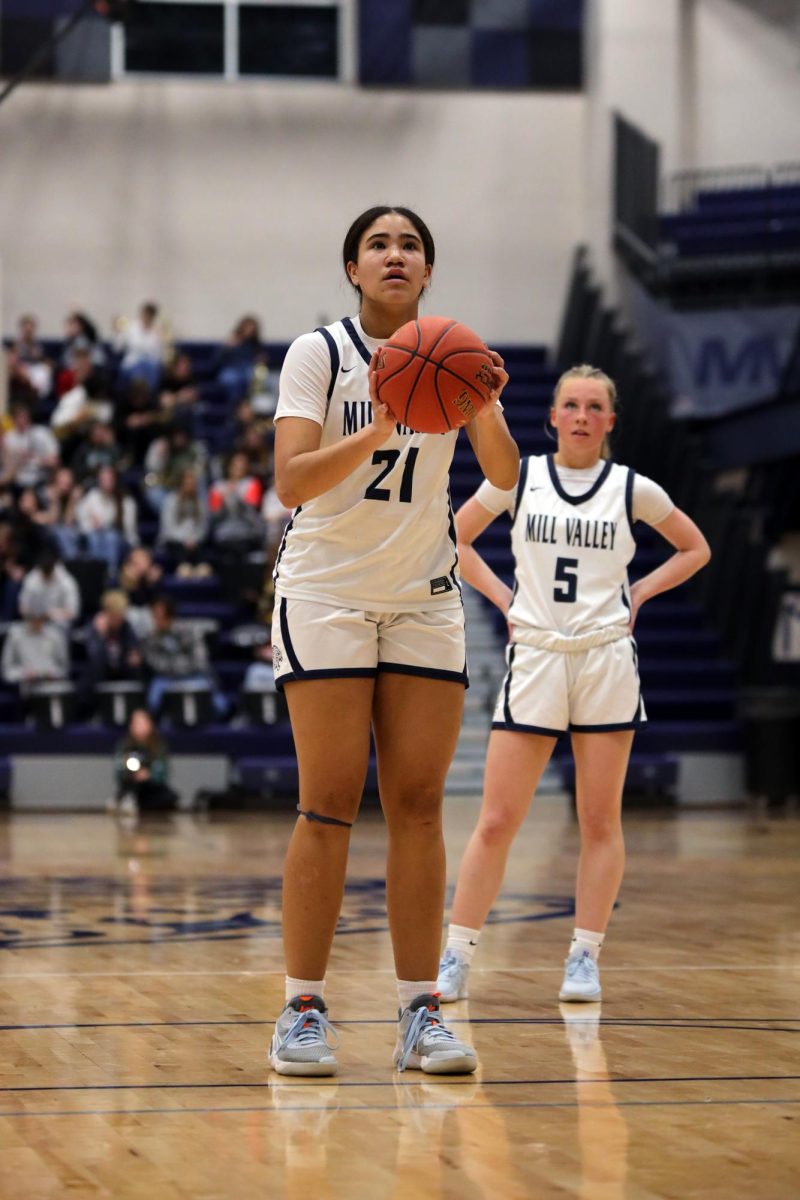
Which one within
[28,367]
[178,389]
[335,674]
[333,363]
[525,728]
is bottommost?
[525,728]

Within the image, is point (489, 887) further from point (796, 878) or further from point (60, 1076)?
point (796, 878)

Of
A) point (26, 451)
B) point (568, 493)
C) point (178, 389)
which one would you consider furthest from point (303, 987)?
point (178, 389)

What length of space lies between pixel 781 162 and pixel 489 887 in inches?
576

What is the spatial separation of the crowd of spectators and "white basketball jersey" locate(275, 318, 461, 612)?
9.21m

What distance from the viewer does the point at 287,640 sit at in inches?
142

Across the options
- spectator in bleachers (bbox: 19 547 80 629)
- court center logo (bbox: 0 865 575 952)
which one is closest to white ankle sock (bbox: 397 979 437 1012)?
court center logo (bbox: 0 865 575 952)

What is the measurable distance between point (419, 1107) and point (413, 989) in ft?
1.39

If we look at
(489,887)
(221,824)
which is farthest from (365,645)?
(221,824)

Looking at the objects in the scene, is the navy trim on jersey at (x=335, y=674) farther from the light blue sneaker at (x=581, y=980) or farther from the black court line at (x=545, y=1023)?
the light blue sneaker at (x=581, y=980)

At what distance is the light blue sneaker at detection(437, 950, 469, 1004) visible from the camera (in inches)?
178

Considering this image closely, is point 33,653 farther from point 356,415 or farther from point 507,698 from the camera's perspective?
point 356,415

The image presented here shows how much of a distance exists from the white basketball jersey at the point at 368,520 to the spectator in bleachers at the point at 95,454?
36.8 ft

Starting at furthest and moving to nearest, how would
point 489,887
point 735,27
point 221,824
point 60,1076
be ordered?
point 735,27 < point 221,824 < point 489,887 < point 60,1076

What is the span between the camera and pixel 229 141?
61.5 ft
